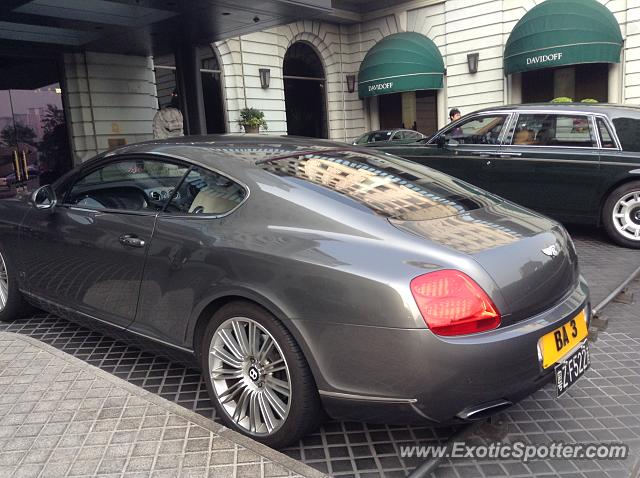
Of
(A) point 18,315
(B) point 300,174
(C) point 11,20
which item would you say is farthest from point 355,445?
(C) point 11,20

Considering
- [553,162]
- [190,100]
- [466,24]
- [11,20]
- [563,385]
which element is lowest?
[563,385]

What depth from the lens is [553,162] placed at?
22.4 feet

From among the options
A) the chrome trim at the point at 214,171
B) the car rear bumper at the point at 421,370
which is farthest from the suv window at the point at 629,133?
the chrome trim at the point at 214,171

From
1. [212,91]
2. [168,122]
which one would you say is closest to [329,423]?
[168,122]

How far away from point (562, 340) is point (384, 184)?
3.79 feet

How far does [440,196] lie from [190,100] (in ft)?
30.7

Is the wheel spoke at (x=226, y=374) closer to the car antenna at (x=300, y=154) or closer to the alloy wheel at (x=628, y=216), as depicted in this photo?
the car antenna at (x=300, y=154)

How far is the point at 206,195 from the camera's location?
294 cm

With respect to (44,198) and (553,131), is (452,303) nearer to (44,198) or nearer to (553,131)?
(44,198)

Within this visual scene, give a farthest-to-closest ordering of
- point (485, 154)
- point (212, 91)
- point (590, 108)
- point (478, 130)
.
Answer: point (212, 91) → point (478, 130) → point (485, 154) → point (590, 108)

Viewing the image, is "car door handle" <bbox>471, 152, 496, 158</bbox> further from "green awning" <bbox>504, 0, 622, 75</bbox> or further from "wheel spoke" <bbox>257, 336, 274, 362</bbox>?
"green awning" <bbox>504, 0, 622, 75</bbox>

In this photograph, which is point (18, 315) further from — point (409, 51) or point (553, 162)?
point (409, 51)

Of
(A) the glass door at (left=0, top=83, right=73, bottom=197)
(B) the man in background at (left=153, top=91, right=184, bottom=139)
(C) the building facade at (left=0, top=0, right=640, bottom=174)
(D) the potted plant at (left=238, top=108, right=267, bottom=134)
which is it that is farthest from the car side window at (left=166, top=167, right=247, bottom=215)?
(D) the potted plant at (left=238, top=108, right=267, bottom=134)

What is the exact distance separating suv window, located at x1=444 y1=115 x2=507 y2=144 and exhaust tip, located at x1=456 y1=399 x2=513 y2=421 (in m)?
5.69
